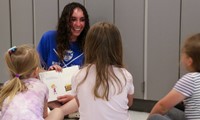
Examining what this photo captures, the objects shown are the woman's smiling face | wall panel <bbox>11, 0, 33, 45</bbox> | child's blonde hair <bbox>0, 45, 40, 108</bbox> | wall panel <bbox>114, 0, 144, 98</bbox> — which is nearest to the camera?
child's blonde hair <bbox>0, 45, 40, 108</bbox>

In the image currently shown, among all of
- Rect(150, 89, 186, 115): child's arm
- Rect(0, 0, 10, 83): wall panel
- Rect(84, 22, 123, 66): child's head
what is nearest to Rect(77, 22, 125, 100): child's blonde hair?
Rect(84, 22, 123, 66): child's head

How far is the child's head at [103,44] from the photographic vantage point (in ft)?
6.32

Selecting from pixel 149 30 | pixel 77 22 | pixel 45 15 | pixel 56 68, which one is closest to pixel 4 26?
pixel 45 15

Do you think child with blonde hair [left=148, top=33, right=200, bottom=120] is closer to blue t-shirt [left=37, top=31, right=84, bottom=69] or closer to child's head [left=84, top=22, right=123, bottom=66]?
child's head [left=84, top=22, right=123, bottom=66]

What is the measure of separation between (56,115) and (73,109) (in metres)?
0.36

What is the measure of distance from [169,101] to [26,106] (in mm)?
825

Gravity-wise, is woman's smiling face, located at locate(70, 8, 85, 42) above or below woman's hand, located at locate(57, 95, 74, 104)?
above

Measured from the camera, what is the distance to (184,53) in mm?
1898

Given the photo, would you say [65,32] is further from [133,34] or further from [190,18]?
[190,18]

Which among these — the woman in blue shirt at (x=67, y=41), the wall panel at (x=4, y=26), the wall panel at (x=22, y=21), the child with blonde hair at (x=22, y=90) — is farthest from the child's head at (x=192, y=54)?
the wall panel at (x=4, y=26)

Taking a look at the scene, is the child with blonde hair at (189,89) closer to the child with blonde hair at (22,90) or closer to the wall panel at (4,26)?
the child with blonde hair at (22,90)

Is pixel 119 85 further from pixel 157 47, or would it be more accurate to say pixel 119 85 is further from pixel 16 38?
pixel 16 38

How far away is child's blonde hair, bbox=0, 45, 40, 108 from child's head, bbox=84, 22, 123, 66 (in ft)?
1.24

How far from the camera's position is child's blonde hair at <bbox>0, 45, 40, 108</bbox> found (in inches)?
78.7
